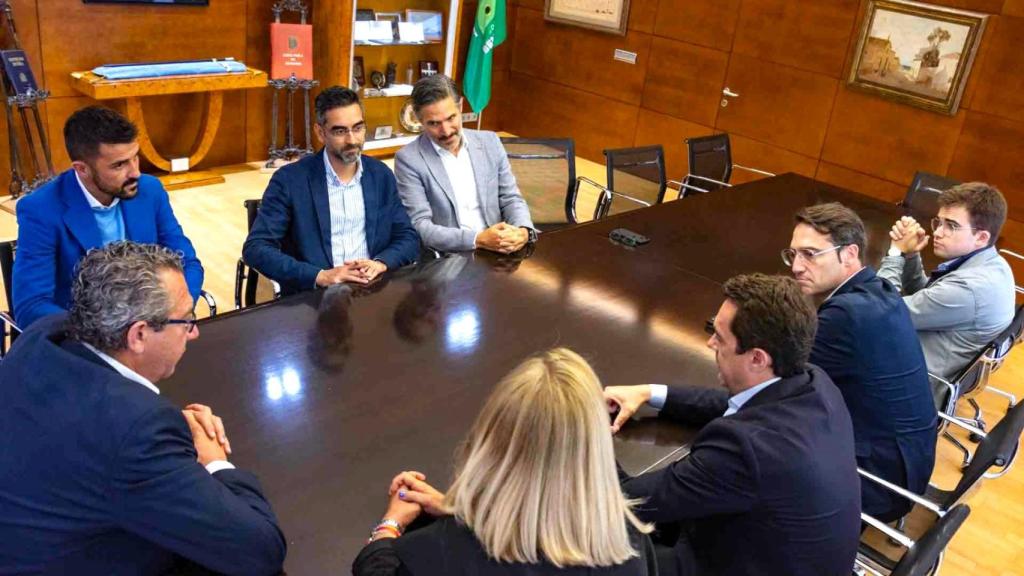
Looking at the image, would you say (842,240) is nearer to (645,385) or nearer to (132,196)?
(645,385)

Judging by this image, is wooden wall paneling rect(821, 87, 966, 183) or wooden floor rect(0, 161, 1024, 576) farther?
wooden wall paneling rect(821, 87, 966, 183)

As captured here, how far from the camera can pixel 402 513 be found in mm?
1583

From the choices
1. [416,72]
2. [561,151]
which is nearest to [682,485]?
[561,151]

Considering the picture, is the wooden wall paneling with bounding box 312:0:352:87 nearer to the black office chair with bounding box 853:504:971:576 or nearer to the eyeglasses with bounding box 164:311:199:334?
the eyeglasses with bounding box 164:311:199:334

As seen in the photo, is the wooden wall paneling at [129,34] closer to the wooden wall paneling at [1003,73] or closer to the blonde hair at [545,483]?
the blonde hair at [545,483]

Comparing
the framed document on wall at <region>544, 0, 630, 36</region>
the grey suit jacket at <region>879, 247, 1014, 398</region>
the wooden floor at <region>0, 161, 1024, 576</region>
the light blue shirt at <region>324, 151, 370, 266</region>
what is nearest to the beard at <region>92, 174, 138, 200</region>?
the light blue shirt at <region>324, 151, 370, 266</region>

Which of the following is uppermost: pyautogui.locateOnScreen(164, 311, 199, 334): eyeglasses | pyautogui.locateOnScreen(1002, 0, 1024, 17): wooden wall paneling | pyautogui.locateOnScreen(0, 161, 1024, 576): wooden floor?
pyautogui.locateOnScreen(1002, 0, 1024, 17): wooden wall paneling

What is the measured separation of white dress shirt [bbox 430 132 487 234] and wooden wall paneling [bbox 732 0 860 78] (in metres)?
3.90

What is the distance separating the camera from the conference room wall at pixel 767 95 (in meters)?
5.50

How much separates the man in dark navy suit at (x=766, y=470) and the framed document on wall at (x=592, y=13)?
608cm

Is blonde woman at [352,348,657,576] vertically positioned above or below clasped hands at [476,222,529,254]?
above

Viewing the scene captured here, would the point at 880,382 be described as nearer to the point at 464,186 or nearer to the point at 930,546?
the point at 930,546

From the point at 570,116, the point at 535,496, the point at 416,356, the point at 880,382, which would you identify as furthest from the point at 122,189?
the point at 570,116

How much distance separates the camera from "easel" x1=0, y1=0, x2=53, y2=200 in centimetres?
495
